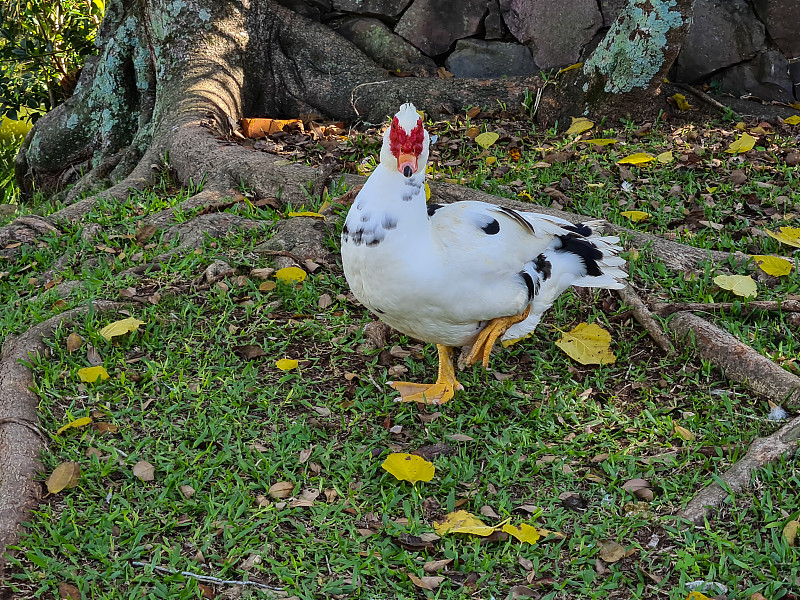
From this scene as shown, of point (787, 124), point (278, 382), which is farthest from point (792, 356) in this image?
point (787, 124)

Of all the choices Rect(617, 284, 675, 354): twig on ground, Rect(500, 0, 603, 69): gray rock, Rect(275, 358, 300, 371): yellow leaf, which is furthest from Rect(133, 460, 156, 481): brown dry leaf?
Rect(500, 0, 603, 69): gray rock

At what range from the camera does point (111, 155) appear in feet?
19.0

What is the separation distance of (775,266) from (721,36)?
248cm

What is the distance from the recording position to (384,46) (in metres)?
5.84

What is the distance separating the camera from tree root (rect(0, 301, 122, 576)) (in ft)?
8.45

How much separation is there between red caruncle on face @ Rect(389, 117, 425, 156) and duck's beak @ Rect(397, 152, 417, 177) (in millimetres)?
13

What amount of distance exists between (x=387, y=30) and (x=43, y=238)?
9.53ft

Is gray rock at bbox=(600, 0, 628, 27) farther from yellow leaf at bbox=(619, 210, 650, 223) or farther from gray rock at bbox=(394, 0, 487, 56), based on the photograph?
yellow leaf at bbox=(619, 210, 650, 223)

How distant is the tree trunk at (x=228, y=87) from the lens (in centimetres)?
491

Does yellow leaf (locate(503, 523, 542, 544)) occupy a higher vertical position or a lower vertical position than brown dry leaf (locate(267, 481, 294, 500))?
higher

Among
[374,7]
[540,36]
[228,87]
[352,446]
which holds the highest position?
[374,7]

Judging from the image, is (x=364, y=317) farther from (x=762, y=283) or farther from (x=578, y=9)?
(x=578, y=9)

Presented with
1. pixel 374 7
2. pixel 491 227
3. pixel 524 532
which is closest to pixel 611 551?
pixel 524 532

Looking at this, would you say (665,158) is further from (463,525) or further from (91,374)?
(91,374)
